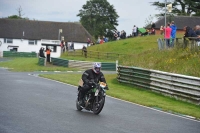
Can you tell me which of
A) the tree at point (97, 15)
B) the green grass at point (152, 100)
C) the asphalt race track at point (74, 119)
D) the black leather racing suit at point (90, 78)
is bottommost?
the green grass at point (152, 100)

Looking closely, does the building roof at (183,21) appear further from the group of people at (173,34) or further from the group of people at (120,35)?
the group of people at (173,34)

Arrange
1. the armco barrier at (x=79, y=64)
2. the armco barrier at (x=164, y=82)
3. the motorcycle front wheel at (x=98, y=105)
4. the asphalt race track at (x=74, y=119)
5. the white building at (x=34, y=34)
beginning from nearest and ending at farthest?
the asphalt race track at (x=74, y=119) → the motorcycle front wheel at (x=98, y=105) → the armco barrier at (x=164, y=82) → the armco barrier at (x=79, y=64) → the white building at (x=34, y=34)

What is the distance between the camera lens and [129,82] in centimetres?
2986

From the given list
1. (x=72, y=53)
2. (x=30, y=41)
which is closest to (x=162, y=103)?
(x=72, y=53)

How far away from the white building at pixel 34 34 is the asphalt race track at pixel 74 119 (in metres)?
89.5

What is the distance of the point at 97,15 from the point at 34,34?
946 inches

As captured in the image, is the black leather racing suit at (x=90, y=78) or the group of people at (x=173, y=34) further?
the group of people at (x=173, y=34)

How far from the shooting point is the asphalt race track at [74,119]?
40.5 feet

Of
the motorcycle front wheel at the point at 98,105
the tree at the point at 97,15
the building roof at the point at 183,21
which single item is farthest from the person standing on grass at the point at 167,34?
the tree at the point at 97,15

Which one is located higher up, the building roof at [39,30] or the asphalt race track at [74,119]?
the building roof at [39,30]

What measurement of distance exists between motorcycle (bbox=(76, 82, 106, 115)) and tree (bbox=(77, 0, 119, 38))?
4378 inches

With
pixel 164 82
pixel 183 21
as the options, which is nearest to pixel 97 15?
pixel 183 21

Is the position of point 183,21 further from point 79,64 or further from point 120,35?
point 79,64

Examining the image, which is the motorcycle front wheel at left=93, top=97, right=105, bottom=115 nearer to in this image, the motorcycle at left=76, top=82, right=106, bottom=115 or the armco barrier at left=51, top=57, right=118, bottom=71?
the motorcycle at left=76, top=82, right=106, bottom=115
